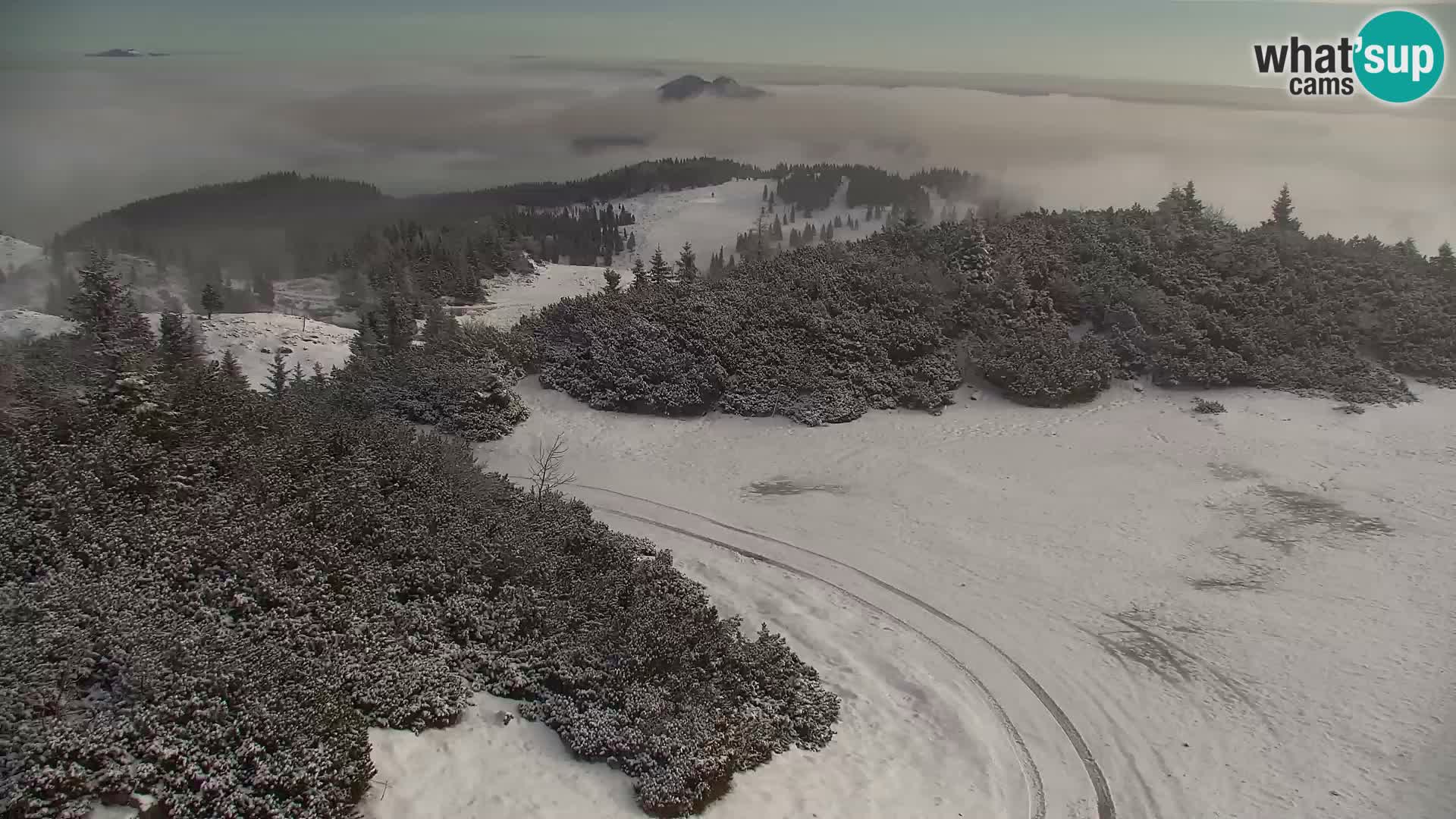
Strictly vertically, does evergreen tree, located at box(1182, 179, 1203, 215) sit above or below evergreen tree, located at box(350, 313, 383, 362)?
above

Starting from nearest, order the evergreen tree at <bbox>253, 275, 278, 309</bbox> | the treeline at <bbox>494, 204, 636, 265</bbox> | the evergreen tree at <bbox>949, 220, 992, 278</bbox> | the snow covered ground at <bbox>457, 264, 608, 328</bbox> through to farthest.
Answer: the evergreen tree at <bbox>949, 220, 992, 278</bbox>, the snow covered ground at <bbox>457, 264, 608, 328</bbox>, the evergreen tree at <bbox>253, 275, 278, 309</bbox>, the treeline at <bbox>494, 204, 636, 265</bbox>

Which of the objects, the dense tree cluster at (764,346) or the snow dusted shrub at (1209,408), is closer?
the snow dusted shrub at (1209,408)

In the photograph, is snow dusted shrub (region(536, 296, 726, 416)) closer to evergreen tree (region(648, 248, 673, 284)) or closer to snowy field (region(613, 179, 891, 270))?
evergreen tree (region(648, 248, 673, 284))

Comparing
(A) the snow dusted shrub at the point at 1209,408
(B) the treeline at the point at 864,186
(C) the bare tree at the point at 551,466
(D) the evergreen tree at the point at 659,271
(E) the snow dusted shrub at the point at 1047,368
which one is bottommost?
(A) the snow dusted shrub at the point at 1209,408

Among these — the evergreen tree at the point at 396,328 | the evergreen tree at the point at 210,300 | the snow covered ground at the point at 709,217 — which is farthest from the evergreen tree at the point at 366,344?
the snow covered ground at the point at 709,217

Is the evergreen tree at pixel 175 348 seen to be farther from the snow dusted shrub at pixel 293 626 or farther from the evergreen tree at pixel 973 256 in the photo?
the evergreen tree at pixel 973 256

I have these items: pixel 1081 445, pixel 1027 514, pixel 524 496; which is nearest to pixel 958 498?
pixel 1027 514

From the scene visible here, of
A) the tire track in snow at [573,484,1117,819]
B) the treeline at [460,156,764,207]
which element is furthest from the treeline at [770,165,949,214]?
the tire track in snow at [573,484,1117,819]
